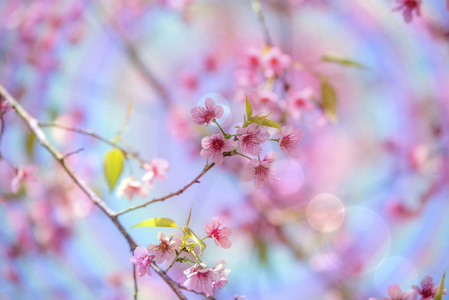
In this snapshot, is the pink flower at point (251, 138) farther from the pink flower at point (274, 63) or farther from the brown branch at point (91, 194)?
the pink flower at point (274, 63)

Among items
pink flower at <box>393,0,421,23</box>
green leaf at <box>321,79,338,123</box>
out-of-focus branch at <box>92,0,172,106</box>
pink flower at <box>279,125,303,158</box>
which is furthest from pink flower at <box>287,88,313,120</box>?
out-of-focus branch at <box>92,0,172,106</box>

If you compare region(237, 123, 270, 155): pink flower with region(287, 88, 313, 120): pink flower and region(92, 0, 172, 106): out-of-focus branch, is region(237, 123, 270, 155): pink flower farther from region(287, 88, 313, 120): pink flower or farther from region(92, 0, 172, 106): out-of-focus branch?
region(92, 0, 172, 106): out-of-focus branch

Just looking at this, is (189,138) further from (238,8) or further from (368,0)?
(238,8)

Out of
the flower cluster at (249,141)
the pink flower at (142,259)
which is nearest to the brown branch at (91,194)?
the pink flower at (142,259)

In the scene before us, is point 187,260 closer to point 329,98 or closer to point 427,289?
point 427,289

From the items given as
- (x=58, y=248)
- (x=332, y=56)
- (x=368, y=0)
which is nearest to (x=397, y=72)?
(x=368, y=0)

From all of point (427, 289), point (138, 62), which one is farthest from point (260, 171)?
point (138, 62)
